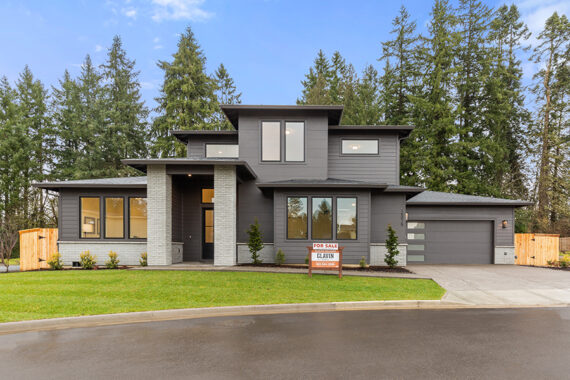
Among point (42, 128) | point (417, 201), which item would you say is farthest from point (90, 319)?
point (42, 128)

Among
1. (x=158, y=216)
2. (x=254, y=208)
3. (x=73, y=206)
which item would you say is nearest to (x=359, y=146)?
(x=254, y=208)

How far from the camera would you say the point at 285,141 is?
13781mm

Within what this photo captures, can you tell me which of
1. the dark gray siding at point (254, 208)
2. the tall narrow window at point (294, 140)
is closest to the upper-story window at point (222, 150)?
the dark gray siding at point (254, 208)

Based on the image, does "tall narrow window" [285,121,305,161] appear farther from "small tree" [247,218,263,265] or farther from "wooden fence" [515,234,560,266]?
"wooden fence" [515,234,560,266]

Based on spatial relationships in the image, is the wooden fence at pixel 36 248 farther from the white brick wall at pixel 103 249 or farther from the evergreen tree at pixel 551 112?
the evergreen tree at pixel 551 112

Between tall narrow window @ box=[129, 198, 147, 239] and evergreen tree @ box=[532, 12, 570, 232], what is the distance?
27.3 m

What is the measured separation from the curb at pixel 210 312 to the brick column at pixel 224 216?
5.28 m

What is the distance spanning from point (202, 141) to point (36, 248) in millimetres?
8001

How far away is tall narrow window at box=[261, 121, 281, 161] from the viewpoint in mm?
13766

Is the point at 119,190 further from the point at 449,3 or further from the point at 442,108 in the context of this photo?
the point at 449,3

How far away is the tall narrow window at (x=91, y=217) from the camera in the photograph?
41.3 ft

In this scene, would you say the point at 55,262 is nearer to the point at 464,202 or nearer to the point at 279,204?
the point at 279,204

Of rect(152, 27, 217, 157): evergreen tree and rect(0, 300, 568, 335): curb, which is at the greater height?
rect(152, 27, 217, 157): evergreen tree

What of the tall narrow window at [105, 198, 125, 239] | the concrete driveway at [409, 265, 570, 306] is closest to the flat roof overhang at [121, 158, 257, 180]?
the tall narrow window at [105, 198, 125, 239]
